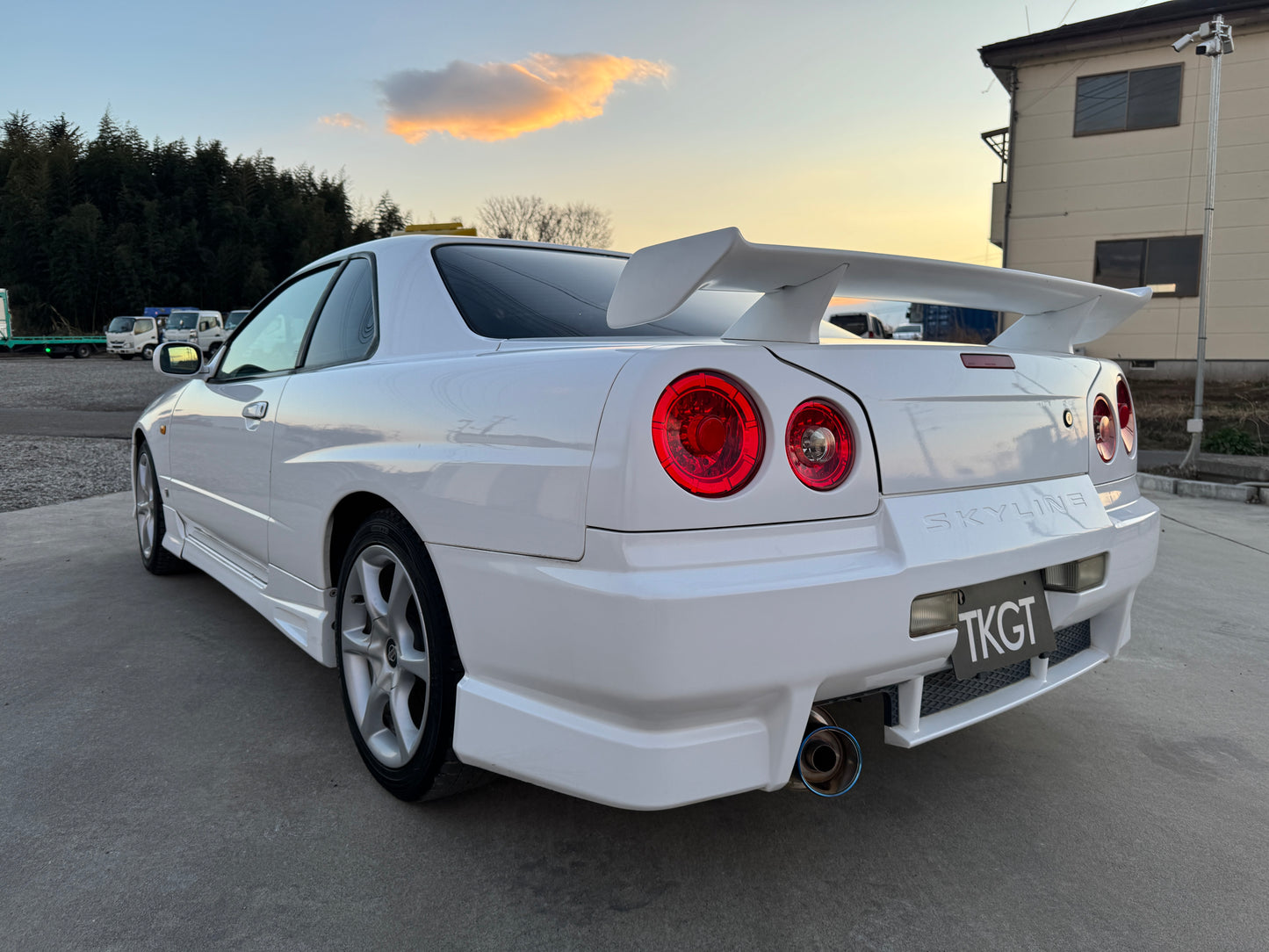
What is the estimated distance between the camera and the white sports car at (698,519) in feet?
4.76

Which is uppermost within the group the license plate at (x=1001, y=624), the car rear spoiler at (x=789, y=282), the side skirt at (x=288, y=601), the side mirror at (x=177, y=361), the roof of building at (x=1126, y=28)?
the roof of building at (x=1126, y=28)

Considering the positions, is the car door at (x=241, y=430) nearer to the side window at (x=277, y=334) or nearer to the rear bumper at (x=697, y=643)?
the side window at (x=277, y=334)

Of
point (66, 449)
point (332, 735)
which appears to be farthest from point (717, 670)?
point (66, 449)

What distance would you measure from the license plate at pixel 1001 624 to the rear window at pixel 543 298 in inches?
38.7

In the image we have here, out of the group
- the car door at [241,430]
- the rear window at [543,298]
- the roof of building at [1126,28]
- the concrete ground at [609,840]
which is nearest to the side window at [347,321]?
the car door at [241,430]

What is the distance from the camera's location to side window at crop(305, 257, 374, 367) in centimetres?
244

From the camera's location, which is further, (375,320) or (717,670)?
(375,320)

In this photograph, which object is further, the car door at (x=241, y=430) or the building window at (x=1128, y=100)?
the building window at (x=1128, y=100)

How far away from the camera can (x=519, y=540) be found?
1581 millimetres

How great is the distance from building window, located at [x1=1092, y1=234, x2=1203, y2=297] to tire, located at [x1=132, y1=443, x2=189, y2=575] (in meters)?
15.4

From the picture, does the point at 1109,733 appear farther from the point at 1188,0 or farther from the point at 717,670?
the point at 1188,0

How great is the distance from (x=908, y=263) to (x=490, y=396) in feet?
2.92

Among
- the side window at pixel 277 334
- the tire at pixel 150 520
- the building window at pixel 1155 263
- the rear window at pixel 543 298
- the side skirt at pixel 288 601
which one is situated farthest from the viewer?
the building window at pixel 1155 263

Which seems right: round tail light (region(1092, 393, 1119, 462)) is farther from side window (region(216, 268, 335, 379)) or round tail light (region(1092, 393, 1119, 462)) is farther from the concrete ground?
side window (region(216, 268, 335, 379))
